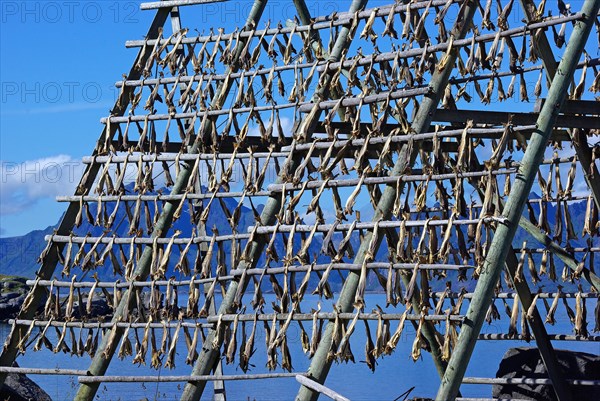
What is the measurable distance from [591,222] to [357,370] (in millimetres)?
23824

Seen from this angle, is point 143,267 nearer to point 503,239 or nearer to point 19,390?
point 503,239

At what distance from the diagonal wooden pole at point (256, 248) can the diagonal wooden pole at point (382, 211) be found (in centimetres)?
89

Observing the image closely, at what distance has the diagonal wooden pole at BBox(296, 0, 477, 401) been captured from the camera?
21.2 feet

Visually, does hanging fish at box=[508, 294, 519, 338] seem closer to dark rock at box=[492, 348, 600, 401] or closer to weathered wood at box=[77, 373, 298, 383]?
dark rock at box=[492, 348, 600, 401]

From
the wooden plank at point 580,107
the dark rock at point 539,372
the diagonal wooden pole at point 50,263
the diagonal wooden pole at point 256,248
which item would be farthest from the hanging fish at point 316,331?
the dark rock at point 539,372

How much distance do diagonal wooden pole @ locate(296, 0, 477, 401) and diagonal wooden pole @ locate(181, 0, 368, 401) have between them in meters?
0.89

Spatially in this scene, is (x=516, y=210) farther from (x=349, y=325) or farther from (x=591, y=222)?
(x=591, y=222)

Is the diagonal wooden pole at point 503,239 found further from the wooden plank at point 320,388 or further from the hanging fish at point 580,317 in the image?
the hanging fish at point 580,317

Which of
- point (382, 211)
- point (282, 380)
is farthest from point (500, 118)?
point (282, 380)

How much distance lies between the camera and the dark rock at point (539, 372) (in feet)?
28.3

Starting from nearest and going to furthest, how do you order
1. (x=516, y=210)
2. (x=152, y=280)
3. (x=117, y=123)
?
1. (x=516, y=210)
2. (x=152, y=280)
3. (x=117, y=123)

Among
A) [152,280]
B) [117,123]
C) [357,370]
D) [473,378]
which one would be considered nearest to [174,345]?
[152,280]

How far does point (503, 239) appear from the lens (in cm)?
599

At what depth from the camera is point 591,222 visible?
27.3 ft
